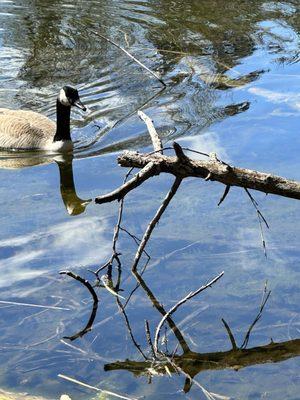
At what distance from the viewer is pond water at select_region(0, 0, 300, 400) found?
633cm

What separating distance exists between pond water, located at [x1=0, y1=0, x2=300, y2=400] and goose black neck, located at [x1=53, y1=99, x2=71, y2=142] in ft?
0.78

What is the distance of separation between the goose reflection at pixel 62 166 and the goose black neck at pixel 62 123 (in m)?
0.30

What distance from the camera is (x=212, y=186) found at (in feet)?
30.7

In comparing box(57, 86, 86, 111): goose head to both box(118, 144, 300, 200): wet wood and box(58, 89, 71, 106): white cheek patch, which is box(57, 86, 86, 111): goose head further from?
box(118, 144, 300, 200): wet wood

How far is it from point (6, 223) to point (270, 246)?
8.07 ft

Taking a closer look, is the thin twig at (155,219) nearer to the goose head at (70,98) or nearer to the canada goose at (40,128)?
the canada goose at (40,128)

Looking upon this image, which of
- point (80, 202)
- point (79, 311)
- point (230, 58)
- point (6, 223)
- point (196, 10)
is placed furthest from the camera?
point (196, 10)

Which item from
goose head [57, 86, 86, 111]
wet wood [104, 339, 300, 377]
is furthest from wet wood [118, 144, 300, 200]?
goose head [57, 86, 86, 111]

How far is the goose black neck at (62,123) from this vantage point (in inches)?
455

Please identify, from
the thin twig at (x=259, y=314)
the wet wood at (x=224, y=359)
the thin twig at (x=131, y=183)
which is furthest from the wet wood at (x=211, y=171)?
the wet wood at (x=224, y=359)

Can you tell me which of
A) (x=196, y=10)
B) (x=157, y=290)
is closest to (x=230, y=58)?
(x=196, y=10)

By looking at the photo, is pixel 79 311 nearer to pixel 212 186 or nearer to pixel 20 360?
pixel 20 360

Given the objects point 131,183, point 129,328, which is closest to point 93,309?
point 129,328

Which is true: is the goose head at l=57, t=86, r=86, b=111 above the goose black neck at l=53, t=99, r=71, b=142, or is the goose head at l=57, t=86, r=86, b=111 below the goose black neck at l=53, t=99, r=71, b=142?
above
